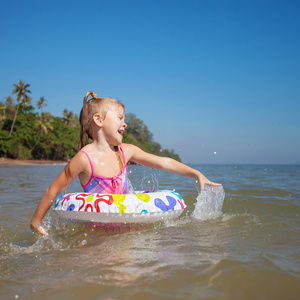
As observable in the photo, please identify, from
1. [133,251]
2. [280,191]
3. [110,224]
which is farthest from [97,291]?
[280,191]

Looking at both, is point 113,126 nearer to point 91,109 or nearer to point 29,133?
point 91,109

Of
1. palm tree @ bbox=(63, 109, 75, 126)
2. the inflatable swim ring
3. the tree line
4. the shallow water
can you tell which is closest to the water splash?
the shallow water

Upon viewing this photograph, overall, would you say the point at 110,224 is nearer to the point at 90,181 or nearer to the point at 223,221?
the point at 90,181

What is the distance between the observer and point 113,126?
3.01 m

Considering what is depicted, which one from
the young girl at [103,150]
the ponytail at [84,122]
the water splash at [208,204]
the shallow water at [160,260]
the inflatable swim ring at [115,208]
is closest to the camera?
the shallow water at [160,260]

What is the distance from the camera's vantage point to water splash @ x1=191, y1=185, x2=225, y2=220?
354 cm

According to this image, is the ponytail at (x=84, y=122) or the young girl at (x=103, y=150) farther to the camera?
the ponytail at (x=84, y=122)

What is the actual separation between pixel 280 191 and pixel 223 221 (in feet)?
11.9

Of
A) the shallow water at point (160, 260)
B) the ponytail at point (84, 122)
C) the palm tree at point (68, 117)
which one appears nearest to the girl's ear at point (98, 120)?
the ponytail at point (84, 122)

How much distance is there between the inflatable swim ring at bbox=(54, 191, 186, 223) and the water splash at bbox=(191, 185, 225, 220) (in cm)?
72

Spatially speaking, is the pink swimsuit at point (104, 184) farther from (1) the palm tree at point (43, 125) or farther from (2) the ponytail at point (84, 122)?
(1) the palm tree at point (43, 125)

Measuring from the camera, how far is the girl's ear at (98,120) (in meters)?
3.02

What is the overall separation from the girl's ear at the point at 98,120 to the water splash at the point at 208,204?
4.45 ft

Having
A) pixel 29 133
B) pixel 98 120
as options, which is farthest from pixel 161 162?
pixel 29 133
